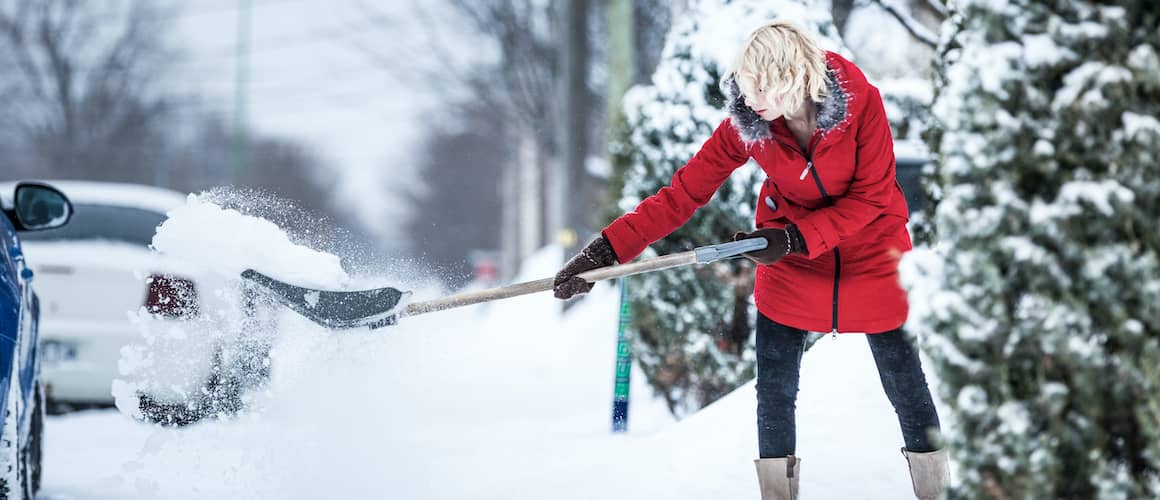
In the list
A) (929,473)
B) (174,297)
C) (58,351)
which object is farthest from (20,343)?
(58,351)

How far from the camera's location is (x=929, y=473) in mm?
3109

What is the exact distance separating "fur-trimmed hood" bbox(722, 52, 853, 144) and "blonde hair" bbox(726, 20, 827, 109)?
1.1 inches

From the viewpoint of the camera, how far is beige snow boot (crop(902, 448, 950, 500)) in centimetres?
311

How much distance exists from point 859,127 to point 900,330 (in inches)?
22.6

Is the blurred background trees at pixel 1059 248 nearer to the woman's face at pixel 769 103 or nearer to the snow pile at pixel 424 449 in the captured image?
the woman's face at pixel 769 103

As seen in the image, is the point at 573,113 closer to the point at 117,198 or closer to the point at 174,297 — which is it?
the point at 117,198

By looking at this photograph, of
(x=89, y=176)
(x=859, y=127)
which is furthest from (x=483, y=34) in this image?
(x=89, y=176)

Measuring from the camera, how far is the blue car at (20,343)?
345 cm

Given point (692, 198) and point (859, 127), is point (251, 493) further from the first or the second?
point (859, 127)

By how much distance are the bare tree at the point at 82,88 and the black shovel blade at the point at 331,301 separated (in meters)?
29.3

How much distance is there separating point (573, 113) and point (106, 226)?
6511 mm

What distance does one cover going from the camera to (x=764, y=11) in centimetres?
504

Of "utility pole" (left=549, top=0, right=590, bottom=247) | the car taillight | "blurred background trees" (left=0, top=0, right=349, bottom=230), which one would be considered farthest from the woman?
"blurred background trees" (left=0, top=0, right=349, bottom=230)

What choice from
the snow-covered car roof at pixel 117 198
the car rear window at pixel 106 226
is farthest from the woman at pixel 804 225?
the snow-covered car roof at pixel 117 198
